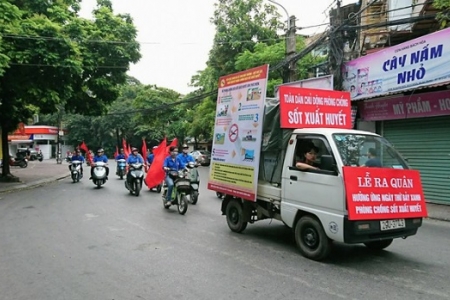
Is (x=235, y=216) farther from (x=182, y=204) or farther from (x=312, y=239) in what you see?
(x=182, y=204)

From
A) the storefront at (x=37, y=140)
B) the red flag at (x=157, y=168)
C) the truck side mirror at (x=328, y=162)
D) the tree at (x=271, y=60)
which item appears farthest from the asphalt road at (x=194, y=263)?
the storefront at (x=37, y=140)

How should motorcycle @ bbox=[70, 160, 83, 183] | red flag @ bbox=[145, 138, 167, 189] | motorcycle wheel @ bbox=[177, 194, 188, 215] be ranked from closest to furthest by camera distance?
motorcycle wheel @ bbox=[177, 194, 188, 215] → red flag @ bbox=[145, 138, 167, 189] → motorcycle @ bbox=[70, 160, 83, 183]

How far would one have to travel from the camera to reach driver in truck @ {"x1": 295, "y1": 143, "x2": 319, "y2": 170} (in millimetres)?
5695

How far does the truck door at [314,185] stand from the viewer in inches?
203

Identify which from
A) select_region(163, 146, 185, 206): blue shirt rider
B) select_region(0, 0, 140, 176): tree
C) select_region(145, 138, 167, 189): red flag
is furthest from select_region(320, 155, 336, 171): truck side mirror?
select_region(0, 0, 140, 176): tree

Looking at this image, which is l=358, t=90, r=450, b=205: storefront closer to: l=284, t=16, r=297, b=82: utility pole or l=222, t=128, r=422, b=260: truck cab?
l=284, t=16, r=297, b=82: utility pole

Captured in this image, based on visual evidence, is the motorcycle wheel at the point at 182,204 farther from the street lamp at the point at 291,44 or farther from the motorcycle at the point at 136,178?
the street lamp at the point at 291,44

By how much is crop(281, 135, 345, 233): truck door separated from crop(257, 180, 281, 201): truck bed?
19 cm

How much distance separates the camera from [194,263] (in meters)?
5.30

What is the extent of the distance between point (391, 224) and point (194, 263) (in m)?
2.71

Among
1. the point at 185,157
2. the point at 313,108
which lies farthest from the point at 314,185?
the point at 185,157

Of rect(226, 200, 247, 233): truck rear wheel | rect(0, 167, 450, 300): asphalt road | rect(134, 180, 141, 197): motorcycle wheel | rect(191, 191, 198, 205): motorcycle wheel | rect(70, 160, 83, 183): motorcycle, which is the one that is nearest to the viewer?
rect(0, 167, 450, 300): asphalt road

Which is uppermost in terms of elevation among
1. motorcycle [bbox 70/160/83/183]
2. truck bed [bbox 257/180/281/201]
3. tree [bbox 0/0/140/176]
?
tree [bbox 0/0/140/176]

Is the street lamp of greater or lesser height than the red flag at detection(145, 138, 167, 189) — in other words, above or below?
above
